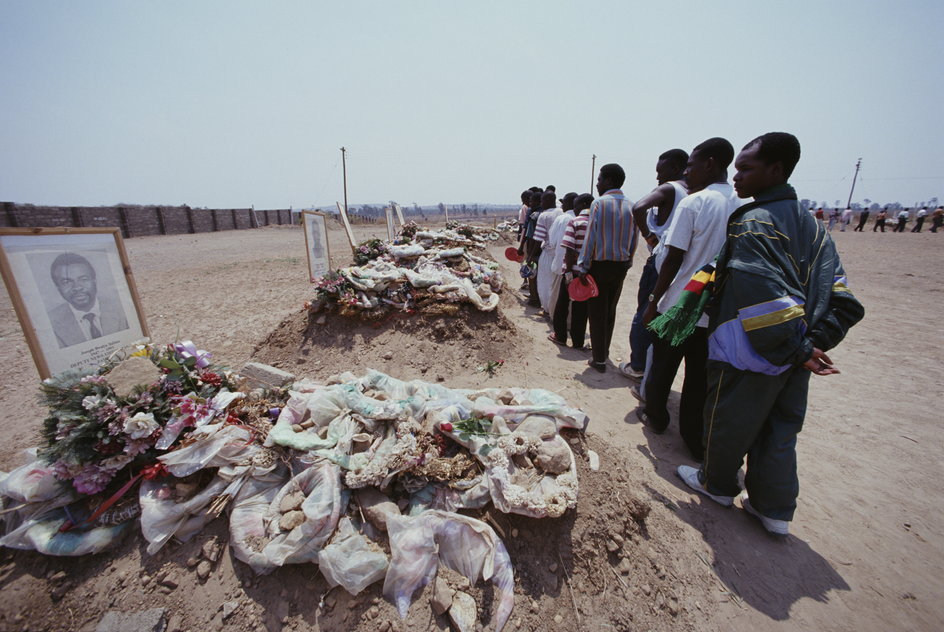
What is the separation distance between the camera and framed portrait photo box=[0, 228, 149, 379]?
213 cm

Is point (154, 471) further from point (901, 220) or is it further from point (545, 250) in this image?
point (901, 220)

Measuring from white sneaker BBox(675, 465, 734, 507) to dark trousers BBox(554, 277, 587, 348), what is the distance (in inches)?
91.7

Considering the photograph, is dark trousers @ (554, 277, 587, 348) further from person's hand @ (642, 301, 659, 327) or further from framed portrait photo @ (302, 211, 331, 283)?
framed portrait photo @ (302, 211, 331, 283)

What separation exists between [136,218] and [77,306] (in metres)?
22.6

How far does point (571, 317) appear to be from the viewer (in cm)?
472

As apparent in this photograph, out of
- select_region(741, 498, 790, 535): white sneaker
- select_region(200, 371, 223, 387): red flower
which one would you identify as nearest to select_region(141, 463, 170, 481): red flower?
select_region(200, 371, 223, 387): red flower

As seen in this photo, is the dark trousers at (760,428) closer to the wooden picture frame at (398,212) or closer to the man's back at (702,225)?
the man's back at (702,225)

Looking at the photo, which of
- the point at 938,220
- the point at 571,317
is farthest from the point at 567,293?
the point at 938,220

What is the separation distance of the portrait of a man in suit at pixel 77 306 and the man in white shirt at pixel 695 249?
151 inches

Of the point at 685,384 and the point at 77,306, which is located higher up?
the point at 77,306

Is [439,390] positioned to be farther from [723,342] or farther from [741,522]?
[741,522]

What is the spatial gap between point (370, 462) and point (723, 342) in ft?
6.55

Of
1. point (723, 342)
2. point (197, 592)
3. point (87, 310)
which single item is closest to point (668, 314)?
point (723, 342)

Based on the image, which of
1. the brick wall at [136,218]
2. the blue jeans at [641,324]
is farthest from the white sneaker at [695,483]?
the brick wall at [136,218]
